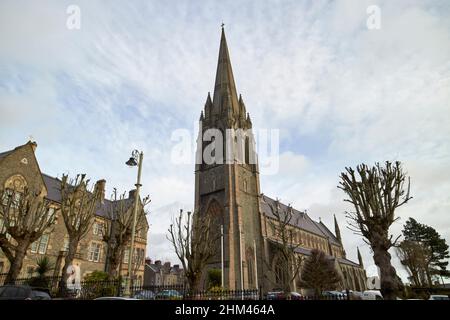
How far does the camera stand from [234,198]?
136ft

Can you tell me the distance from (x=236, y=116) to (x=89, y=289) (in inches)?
1540

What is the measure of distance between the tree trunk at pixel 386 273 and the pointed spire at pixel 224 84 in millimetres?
39838

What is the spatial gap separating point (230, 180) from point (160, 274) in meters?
47.7

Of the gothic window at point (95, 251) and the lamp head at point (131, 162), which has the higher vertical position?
the lamp head at point (131, 162)

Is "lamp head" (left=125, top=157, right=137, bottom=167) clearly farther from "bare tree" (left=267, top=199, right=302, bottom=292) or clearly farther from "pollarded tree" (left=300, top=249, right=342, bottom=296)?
"pollarded tree" (left=300, top=249, right=342, bottom=296)

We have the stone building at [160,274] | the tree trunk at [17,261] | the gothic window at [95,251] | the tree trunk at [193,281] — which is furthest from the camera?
the stone building at [160,274]

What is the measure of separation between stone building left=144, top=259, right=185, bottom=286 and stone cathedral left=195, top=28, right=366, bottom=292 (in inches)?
1333

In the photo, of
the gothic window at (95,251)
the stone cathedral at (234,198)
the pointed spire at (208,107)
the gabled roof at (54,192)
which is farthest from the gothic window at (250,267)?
the pointed spire at (208,107)

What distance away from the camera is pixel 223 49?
59531 mm

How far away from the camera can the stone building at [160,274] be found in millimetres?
73188

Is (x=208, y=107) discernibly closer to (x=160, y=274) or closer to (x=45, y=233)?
(x=45, y=233)

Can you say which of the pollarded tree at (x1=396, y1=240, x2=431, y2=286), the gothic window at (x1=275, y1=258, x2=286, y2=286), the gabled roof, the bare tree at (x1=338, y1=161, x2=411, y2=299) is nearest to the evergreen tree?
the pollarded tree at (x1=396, y1=240, x2=431, y2=286)

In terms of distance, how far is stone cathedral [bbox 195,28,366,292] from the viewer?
37.8 metres

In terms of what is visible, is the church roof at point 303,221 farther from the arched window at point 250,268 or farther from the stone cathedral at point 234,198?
the arched window at point 250,268
